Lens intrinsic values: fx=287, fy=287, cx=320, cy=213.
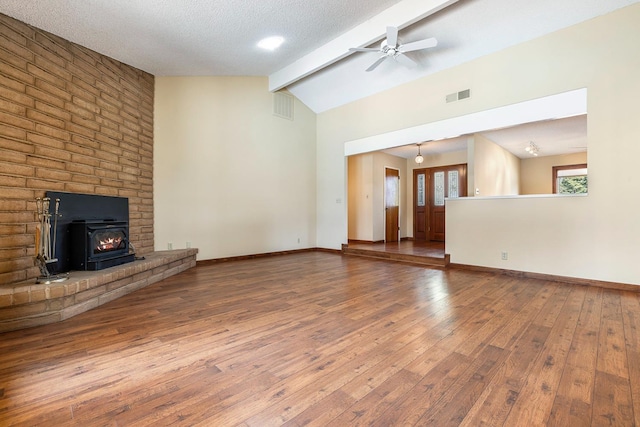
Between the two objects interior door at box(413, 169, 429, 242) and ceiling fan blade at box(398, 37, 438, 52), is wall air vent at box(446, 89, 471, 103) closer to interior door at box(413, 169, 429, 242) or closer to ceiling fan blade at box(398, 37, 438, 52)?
ceiling fan blade at box(398, 37, 438, 52)

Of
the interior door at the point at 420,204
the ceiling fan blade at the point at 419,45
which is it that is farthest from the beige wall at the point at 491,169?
the ceiling fan blade at the point at 419,45

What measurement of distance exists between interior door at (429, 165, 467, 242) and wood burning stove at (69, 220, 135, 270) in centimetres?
761

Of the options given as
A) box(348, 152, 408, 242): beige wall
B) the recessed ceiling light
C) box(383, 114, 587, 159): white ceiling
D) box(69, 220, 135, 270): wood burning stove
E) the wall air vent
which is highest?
the recessed ceiling light

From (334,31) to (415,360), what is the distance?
4796mm

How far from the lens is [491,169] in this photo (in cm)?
667

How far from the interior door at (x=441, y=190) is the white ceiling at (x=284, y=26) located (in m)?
3.67

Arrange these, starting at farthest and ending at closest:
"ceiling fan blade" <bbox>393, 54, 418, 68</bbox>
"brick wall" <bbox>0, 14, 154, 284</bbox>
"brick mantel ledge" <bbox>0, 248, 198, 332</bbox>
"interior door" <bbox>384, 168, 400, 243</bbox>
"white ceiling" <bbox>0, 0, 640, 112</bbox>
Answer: "interior door" <bbox>384, 168, 400, 243</bbox> → "ceiling fan blade" <bbox>393, 54, 418, 68</bbox> → "white ceiling" <bbox>0, 0, 640, 112</bbox> → "brick wall" <bbox>0, 14, 154, 284</bbox> → "brick mantel ledge" <bbox>0, 248, 198, 332</bbox>

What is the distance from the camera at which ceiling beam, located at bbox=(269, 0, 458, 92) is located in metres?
3.85

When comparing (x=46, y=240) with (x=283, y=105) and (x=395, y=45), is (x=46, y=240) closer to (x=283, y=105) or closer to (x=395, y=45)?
(x=395, y=45)

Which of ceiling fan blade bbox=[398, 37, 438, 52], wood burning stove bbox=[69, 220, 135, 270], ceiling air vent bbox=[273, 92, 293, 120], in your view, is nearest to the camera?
wood burning stove bbox=[69, 220, 135, 270]

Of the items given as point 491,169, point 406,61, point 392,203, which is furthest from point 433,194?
point 406,61

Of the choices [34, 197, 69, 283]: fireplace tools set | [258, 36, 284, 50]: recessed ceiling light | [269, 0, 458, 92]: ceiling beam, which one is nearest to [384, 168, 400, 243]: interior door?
[269, 0, 458, 92]: ceiling beam

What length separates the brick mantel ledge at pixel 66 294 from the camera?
253 centimetres

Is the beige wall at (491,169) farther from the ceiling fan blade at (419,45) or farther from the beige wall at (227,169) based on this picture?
the beige wall at (227,169)
